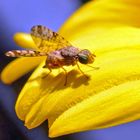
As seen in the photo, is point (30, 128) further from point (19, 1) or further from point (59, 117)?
point (19, 1)

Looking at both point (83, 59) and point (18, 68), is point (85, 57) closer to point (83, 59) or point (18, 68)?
point (83, 59)

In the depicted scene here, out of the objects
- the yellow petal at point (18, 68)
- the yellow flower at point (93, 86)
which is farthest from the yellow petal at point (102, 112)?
the yellow petal at point (18, 68)

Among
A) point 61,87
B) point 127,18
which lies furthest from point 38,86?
point 127,18

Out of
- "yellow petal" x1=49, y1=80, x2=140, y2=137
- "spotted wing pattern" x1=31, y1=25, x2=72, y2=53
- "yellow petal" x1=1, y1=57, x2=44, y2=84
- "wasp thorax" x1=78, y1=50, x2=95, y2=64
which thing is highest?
"spotted wing pattern" x1=31, y1=25, x2=72, y2=53

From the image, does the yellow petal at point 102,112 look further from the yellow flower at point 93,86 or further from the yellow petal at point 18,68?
the yellow petal at point 18,68

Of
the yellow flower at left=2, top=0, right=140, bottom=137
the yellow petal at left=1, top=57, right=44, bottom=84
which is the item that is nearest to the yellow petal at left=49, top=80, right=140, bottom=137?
the yellow flower at left=2, top=0, right=140, bottom=137

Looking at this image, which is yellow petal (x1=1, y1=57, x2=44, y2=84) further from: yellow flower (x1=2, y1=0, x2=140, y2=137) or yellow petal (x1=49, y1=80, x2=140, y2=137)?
yellow petal (x1=49, y1=80, x2=140, y2=137)
